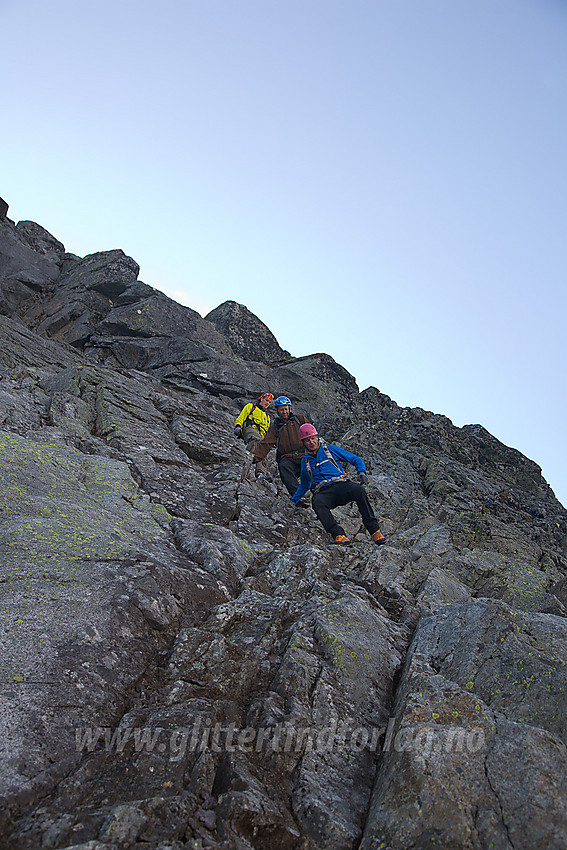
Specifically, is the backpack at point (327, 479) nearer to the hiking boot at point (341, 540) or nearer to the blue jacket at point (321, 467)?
the blue jacket at point (321, 467)

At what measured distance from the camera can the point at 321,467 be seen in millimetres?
15242

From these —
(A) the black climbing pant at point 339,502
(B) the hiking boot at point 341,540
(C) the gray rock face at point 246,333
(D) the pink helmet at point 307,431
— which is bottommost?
(B) the hiking boot at point 341,540

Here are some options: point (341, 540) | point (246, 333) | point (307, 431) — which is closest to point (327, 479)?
point (307, 431)

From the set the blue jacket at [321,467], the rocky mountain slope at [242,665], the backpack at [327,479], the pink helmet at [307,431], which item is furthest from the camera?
the pink helmet at [307,431]

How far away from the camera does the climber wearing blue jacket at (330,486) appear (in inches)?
547

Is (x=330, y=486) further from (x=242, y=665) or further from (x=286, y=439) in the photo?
(x=242, y=665)

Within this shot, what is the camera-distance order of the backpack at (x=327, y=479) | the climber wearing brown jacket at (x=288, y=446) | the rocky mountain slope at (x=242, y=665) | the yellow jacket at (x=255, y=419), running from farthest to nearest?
1. the yellow jacket at (x=255, y=419)
2. the climber wearing brown jacket at (x=288, y=446)
3. the backpack at (x=327, y=479)
4. the rocky mountain slope at (x=242, y=665)

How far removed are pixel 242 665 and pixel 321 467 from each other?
8.39m

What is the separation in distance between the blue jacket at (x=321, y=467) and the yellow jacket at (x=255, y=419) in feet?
9.97

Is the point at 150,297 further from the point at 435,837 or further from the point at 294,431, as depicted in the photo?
the point at 435,837

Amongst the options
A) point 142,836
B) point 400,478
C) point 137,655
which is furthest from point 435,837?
point 400,478

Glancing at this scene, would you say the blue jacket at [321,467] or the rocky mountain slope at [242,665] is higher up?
the blue jacket at [321,467]

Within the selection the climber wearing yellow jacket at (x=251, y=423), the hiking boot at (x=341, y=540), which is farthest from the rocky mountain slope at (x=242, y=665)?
the climber wearing yellow jacket at (x=251, y=423)

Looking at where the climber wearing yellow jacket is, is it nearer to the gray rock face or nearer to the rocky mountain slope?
the rocky mountain slope
